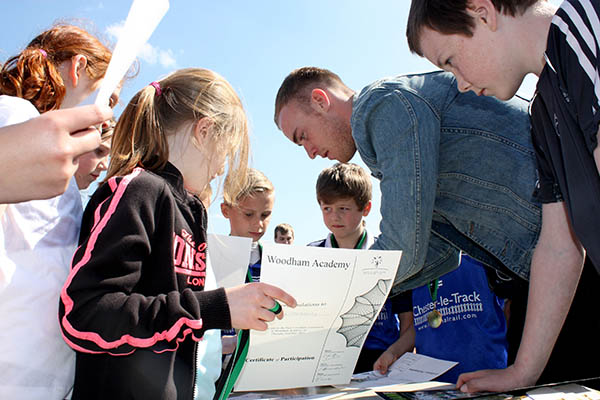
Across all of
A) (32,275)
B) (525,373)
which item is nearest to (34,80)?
(32,275)

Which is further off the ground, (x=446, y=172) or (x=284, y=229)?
(x=446, y=172)

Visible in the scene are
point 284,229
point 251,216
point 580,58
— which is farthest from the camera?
point 284,229

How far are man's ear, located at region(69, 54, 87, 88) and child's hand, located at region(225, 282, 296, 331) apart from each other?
30.8 inches

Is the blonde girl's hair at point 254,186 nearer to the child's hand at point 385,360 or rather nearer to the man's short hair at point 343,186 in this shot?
the man's short hair at point 343,186

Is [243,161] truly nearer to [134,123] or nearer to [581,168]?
[134,123]

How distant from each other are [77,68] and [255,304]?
33.6 inches

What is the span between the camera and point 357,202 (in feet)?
10.2

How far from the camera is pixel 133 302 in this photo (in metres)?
0.96

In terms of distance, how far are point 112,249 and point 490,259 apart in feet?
4.38

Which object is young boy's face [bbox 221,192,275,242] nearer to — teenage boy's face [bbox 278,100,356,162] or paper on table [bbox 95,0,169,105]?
teenage boy's face [bbox 278,100,356,162]

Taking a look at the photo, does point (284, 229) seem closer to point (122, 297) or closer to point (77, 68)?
point (77, 68)

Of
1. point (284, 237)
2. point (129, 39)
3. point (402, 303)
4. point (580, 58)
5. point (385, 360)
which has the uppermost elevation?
point (580, 58)

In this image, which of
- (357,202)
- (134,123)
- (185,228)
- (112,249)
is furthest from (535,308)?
(357,202)

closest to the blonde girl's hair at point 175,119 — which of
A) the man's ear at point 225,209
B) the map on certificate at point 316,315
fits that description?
the map on certificate at point 316,315
